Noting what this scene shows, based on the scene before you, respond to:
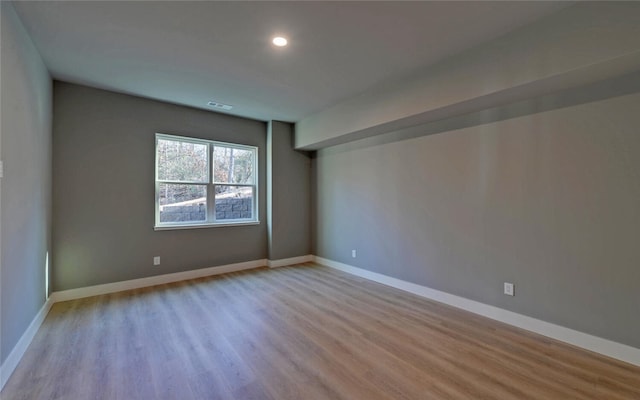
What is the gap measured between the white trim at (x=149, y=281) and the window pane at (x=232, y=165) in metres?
1.52

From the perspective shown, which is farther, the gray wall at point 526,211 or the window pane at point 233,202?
the window pane at point 233,202

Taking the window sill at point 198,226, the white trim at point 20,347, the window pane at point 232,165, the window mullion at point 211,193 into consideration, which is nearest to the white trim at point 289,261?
the window sill at point 198,226

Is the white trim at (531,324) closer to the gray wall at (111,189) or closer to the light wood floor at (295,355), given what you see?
the light wood floor at (295,355)

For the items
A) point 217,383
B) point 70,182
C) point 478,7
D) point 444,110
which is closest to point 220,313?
point 217,383

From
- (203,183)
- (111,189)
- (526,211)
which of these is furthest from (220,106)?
(526,211)

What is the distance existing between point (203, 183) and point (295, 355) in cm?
340

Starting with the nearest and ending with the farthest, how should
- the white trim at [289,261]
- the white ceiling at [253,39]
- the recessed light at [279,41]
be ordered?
the white ceiling at [253,39] → the recessed light at [279,41] → the white trim at [289,261]

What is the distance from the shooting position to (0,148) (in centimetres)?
201

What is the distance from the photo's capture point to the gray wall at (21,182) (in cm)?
211

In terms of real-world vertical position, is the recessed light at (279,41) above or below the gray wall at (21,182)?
above

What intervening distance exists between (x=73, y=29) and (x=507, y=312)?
16.1 ft

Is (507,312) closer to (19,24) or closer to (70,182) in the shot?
(19,24)

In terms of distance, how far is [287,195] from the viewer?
18.7ft

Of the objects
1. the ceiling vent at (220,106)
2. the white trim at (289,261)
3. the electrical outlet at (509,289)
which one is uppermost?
the ceiling vent at (220,106)
